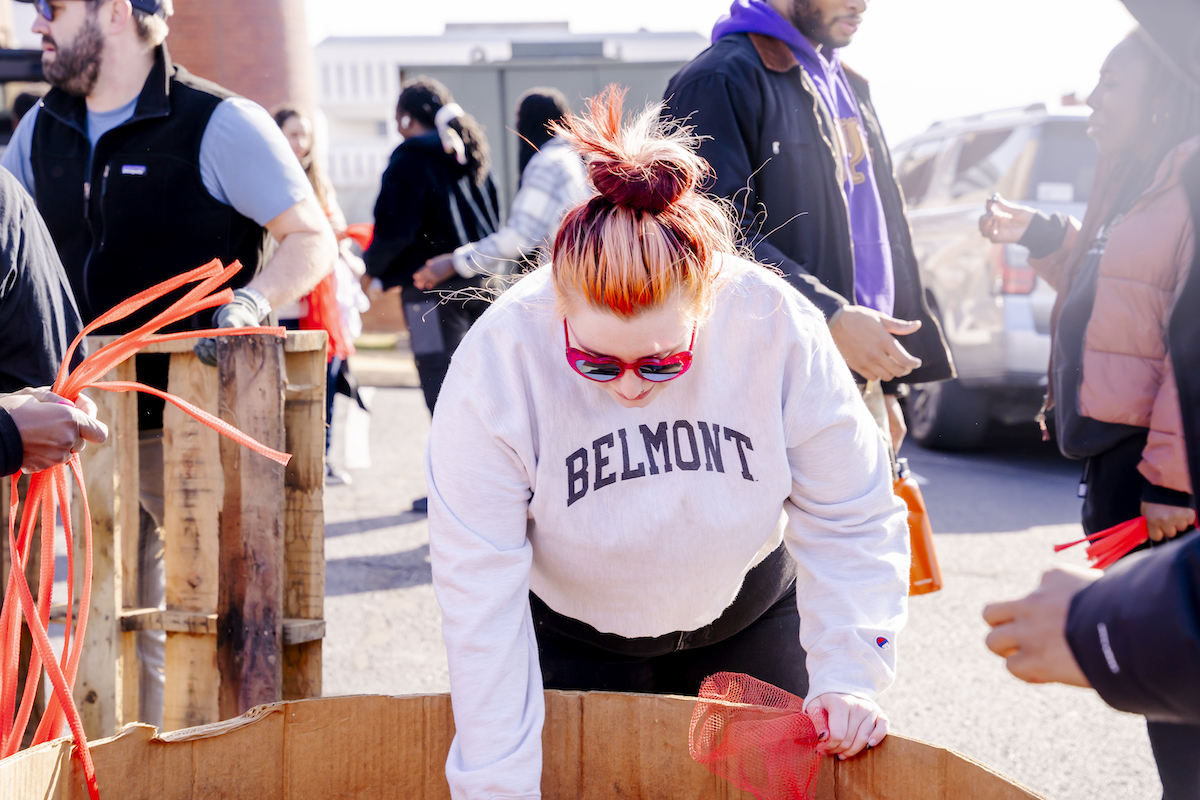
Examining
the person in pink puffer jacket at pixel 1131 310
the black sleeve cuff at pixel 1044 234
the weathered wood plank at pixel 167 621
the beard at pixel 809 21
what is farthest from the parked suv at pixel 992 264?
the weathered wood plank at pixel 167 621

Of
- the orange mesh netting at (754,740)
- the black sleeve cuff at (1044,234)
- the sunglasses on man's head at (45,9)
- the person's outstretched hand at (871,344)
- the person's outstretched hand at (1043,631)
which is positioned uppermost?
the sunglasses on man's head at (45,9)

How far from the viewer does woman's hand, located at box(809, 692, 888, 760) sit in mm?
1466

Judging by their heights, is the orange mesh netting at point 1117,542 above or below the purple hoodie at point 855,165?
below

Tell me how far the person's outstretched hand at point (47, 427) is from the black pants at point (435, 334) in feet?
9.30

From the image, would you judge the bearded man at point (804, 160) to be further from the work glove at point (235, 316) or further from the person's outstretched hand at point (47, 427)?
the person's outstretched hand at point (47, 427)

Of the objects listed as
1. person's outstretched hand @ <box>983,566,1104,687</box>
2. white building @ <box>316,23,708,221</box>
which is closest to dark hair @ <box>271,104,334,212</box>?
person's outstretched hand @ <box>983,566,1104,687</box>

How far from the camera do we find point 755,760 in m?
1.50

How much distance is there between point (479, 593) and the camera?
1.39 metres

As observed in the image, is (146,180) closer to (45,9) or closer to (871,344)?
(45,9)

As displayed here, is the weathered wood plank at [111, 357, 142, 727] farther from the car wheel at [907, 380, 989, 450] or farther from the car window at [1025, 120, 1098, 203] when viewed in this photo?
the car wheel at [907, 380, 989, 450]

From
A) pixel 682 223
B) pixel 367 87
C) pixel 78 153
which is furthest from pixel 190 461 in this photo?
pixel 367 87

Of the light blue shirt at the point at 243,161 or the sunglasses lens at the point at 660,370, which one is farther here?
the light blue shirt at the point at 243,161

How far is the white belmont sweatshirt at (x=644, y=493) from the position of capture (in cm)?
140

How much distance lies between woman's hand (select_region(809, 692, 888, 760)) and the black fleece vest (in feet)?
5.69
